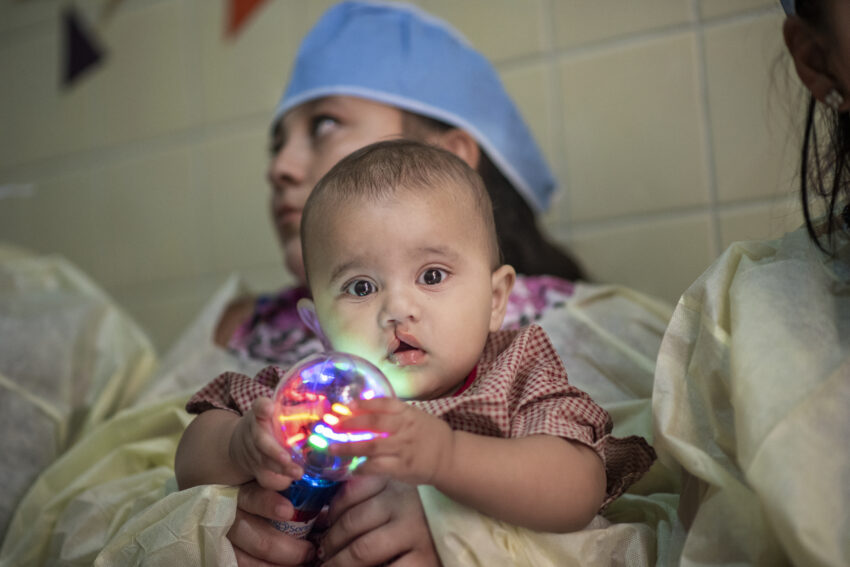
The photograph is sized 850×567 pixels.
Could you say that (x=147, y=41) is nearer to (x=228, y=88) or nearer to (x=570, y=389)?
(x=228, y=88)

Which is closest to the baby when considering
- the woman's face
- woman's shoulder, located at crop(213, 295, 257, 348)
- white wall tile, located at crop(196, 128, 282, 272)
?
the woman's face

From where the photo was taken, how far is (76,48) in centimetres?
199

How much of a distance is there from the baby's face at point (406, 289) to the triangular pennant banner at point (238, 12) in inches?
46.7

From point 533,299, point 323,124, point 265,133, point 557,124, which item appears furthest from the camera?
point 265,133

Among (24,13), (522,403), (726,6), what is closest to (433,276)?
(522,403)

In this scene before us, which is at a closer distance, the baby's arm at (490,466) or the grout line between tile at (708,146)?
the baby's arm at (490,466)

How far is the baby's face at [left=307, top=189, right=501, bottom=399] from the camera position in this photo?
0.75 meters

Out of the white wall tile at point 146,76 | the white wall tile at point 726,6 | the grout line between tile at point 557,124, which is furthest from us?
the white wall tile at point 146,76

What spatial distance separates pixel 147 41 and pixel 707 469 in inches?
65.7

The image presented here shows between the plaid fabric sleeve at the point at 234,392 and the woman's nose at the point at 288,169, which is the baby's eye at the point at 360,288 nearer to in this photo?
the plaid fabric sleeve at the point at 234,392

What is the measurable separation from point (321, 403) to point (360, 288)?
18 cm

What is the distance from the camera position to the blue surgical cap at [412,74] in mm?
1329

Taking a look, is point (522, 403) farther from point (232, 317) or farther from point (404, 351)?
point (232, 317)

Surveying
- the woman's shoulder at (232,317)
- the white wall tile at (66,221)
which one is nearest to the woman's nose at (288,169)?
the woman's shoulder at (232,317)
